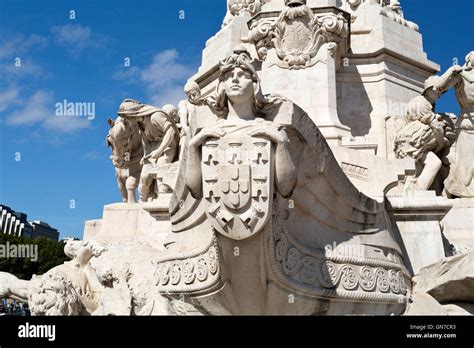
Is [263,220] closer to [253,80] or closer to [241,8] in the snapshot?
[253,80]

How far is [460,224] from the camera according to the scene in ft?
34.0

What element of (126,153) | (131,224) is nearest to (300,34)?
(126,153)

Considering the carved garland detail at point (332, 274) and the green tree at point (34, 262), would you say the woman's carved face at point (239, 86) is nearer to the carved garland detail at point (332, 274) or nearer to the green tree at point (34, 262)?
the carved garland detail at point (332, 274)

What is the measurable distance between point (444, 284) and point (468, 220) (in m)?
3.46

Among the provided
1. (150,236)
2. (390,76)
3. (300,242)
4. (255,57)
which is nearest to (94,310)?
(150,236)

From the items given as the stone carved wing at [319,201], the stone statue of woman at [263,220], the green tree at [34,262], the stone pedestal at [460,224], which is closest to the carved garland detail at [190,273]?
the stone statue of woman at [263,220]

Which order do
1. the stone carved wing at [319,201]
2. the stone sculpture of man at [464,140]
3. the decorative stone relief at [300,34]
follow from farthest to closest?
the decorative stone relief at [300,34] → the stone sculpture of man at [464,140] → the stone carved wing at [319,201]

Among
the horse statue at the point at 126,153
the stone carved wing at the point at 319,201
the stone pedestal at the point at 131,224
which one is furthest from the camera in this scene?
the horse statue at the point at 126,153

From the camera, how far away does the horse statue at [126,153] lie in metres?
13.2

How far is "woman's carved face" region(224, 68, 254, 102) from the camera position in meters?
6.44

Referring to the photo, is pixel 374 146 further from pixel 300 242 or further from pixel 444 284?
pixel 300 242

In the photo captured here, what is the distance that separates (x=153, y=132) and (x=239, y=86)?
666 cm

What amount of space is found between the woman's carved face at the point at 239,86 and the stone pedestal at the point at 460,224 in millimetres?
5383

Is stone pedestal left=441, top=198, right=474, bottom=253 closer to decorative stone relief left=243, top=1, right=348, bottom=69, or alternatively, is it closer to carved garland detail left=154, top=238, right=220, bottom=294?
decorative stone relief left=243, top=1, right=348, bottom=69
